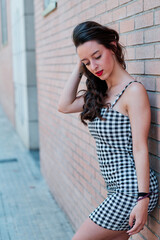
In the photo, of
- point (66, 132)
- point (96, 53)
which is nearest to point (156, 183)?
point (96, 53)

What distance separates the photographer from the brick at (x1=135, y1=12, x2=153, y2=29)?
2164 millimetres

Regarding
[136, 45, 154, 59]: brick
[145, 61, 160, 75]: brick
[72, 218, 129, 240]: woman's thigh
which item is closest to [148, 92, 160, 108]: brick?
[145, 61, 160, 75]: brick

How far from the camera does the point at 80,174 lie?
390 cm

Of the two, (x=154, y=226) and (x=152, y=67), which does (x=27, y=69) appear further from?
A: (x=154, y=226)

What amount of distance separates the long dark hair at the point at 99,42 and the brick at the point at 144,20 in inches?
6.7

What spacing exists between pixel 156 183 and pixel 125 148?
29cm

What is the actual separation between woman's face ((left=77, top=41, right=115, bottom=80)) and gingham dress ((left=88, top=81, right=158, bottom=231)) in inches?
7.1

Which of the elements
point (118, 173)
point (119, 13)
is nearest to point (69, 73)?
point (119, 13)

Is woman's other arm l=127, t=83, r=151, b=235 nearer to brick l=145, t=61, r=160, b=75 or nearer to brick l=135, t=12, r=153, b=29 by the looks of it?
brick l=145, t=61, r=160, b=75

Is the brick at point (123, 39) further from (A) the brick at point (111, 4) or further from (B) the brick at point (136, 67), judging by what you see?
(A) the brick at point (111, 4)

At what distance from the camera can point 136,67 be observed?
2.44m

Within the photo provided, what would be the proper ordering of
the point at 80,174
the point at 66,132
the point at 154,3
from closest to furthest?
the point at 154,3
the point at 80,174
the point at 66,132

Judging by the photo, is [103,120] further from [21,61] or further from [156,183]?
[21,61]

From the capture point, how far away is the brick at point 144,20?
2164 mm
